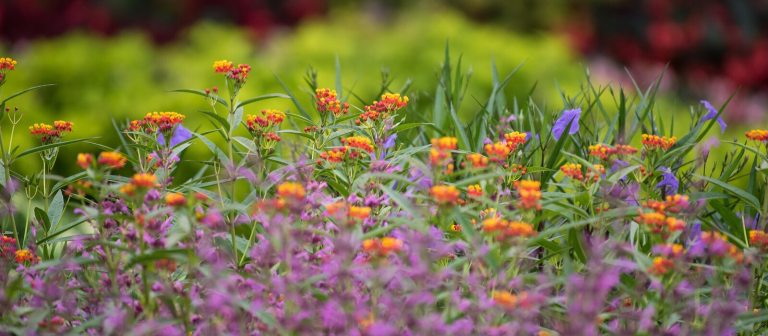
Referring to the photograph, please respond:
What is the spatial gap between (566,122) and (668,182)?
9.9 inches

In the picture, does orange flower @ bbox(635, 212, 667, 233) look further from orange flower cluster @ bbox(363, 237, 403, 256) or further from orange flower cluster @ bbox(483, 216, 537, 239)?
orange flower cluster @ bbox(363, 237, 403, 256)

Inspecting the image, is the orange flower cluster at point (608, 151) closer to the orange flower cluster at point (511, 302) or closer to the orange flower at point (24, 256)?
the orange flower cluster at point (511, 302)

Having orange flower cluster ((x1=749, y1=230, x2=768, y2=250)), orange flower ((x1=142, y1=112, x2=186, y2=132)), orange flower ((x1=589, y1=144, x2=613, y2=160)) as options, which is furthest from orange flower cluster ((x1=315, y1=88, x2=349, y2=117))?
orange flower cluster ((x1=749, y1=230, x2=768, y2=250))

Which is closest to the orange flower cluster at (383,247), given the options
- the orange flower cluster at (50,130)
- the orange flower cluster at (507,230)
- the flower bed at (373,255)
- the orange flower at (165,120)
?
the flower bed at (373,255)

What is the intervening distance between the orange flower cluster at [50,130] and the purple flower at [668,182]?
1.16 m

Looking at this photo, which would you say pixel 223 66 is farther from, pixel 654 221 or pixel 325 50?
pixel 325 50

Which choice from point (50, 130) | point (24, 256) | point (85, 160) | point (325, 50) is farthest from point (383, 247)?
point (325, 50)

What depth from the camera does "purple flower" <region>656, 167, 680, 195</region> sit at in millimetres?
1921

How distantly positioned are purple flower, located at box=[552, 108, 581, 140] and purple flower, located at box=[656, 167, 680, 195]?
22 cm

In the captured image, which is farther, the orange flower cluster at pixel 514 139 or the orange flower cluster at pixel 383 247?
the orange flower cluster at pixel 514 139

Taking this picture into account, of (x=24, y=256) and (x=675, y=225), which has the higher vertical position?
(x=675, y=225)

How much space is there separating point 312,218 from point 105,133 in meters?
4.61

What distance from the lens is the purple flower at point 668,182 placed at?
1921 millimetres

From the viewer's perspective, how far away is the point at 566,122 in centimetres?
207
